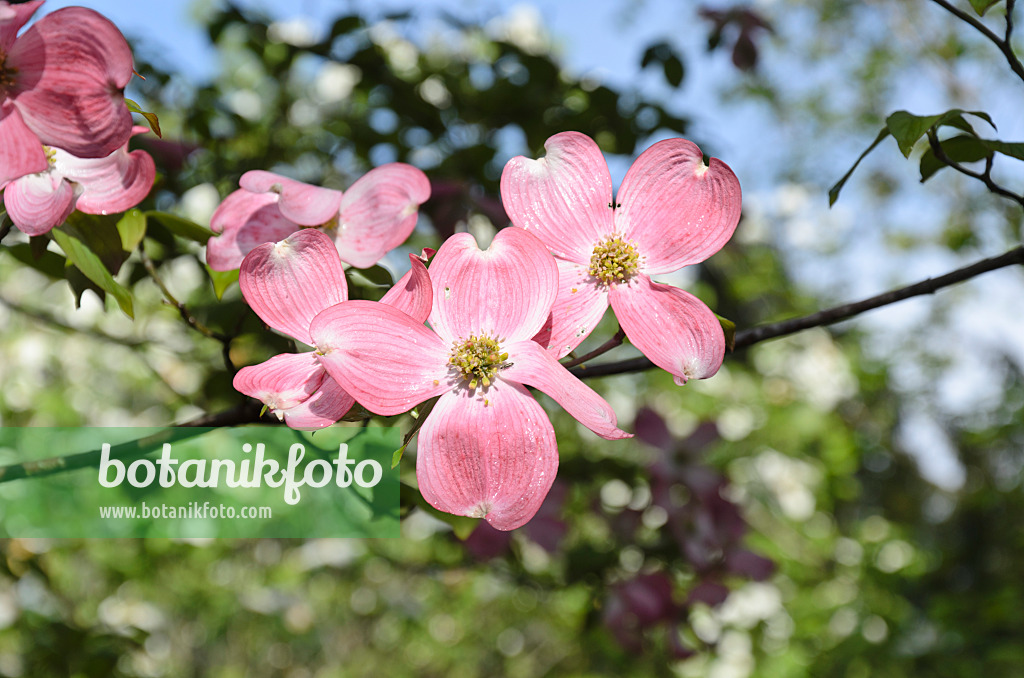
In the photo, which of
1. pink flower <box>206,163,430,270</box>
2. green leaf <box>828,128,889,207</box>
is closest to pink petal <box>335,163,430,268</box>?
pink flower <box>206,163,430,270</box>

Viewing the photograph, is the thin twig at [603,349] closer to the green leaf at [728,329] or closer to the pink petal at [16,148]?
the green leaf at [728,329]

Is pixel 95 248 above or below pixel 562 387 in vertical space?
above

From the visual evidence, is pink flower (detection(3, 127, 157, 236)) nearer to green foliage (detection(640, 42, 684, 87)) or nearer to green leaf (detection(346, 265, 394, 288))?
green leaf (detection(346, 265, 394, 288))

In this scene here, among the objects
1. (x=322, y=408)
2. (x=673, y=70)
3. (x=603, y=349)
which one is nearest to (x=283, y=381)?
(x=322, y=408)

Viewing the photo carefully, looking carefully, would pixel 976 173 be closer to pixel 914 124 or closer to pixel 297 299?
pixel 914 124

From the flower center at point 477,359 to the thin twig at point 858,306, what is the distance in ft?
0.27

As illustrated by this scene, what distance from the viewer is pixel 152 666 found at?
5.12 feet

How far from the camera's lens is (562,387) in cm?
22

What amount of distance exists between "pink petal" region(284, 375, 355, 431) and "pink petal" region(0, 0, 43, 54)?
159 mm

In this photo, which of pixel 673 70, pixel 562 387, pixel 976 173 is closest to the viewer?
pixel 562 387

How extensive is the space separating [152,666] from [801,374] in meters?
2.01

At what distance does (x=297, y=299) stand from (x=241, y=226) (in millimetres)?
104

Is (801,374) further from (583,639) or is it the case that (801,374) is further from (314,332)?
(314,332)

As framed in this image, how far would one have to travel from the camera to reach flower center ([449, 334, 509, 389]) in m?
0.23
